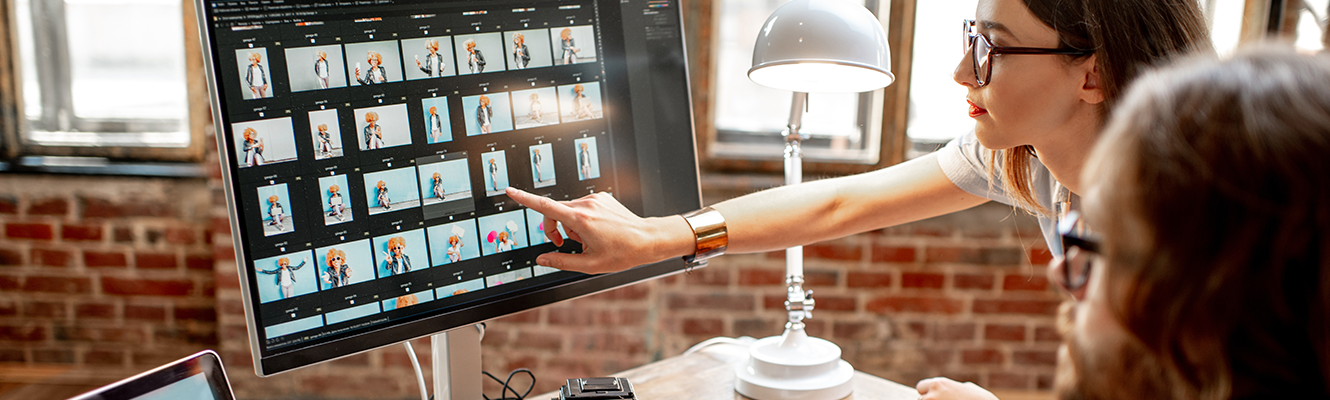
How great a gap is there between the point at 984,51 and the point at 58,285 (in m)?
2.62

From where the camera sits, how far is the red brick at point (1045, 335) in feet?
8.01

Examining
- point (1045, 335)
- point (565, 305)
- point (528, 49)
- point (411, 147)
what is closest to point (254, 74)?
point (411, 147)

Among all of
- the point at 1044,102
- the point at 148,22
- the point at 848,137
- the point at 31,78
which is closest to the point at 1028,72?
the point at 1044,102

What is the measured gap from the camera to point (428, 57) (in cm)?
80

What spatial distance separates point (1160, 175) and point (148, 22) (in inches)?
106

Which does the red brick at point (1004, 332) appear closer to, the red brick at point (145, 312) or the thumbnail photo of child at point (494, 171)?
the thumbnail photo of child at point (494, 171)

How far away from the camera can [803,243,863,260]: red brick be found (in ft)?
7.77

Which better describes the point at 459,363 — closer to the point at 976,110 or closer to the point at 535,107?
the point at 535,107

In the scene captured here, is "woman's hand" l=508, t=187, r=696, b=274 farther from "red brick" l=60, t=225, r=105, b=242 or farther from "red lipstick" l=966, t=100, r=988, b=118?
"red brick" l=60, t=225, r=105, b=242

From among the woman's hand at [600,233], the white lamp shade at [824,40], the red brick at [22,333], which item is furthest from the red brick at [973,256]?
the red brick at [22,333]

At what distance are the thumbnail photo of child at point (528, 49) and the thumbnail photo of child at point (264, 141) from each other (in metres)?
0.24

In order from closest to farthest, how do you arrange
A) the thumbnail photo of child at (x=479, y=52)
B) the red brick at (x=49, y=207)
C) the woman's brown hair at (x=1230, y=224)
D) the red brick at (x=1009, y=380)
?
1. the woman's brown hair at (x=1230, y=224)
2. the thumbnail photo of child at (x=479, y=52)
3. the red brick at (x=49, y=207)
4. the red brick at (x=1009, y=380)

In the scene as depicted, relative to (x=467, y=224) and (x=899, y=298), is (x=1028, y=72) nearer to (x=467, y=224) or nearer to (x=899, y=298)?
(x=467, y=224)

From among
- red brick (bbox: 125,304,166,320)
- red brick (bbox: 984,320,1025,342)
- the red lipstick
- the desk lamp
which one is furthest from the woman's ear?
red brick (bbox: 125,304,166,320)
